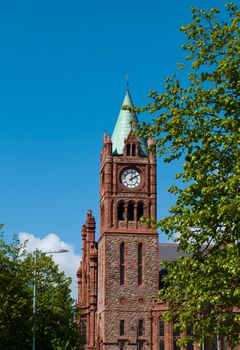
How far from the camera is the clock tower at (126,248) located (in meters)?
75.2

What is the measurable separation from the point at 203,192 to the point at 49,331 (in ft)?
123

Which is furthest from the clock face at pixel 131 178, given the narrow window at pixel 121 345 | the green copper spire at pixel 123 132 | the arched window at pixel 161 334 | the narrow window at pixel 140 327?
the narrow window at pixel 121 345

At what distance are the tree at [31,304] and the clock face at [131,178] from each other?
1951 cm

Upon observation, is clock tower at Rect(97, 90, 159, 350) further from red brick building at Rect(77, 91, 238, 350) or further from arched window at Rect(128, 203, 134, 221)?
arched window at Rect(128, 203, 134, 221)

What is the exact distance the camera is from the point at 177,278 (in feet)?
88.7

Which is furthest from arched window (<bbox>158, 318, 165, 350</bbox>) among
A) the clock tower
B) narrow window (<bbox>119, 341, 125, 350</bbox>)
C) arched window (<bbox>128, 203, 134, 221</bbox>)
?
arched window (<bbox>128, 203, 134, 221</bbox>)

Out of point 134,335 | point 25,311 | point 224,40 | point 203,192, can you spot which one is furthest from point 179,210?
point 134,335

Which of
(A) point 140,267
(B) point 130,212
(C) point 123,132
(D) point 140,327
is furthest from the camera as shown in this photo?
(C) point 123,132

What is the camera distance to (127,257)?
253ft

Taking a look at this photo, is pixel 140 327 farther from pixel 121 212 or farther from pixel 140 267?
pixel 121 212

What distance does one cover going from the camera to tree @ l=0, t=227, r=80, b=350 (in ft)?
177

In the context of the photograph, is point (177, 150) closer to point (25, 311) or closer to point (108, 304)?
point (25, 311)

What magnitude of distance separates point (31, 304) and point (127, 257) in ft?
66.2

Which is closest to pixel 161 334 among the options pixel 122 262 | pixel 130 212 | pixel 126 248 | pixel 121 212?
pixel 122 262
